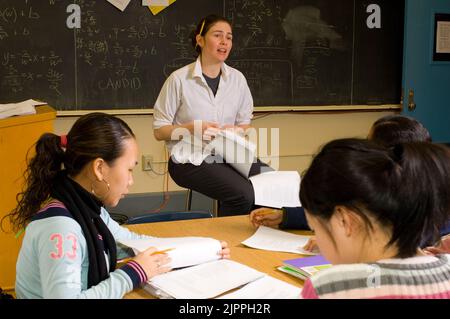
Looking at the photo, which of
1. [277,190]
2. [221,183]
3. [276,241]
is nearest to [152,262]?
[276,241]

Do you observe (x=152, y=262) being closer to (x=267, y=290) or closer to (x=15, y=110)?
(x=267, y=290)

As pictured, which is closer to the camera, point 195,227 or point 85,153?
point 85,153

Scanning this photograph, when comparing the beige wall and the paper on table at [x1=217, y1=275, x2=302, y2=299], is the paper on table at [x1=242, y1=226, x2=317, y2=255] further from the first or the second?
the beige wall

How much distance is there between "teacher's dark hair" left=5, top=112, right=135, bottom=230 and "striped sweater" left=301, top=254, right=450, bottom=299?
2.40 ft

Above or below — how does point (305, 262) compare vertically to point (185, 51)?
below

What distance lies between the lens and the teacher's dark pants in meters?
2.84

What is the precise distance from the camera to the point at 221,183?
2850 mm

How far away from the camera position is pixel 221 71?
3203 millimetres

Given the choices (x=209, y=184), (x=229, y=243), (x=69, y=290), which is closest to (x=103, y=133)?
(x=69, y=290)

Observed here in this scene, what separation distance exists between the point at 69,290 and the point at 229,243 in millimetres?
Result: 639

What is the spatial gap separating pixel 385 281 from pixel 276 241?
833mm

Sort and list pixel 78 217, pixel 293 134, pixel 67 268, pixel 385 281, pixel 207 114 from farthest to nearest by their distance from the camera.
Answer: pixel 293 134 → pixel 207 114 → pixel 78 217 → pixel 67 268 → pixel 385 281

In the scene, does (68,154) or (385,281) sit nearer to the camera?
(385,281)
